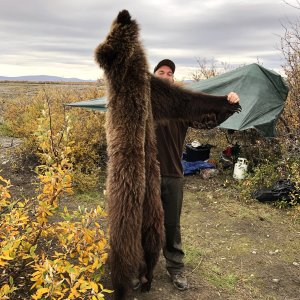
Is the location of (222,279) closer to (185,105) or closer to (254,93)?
(185,105)

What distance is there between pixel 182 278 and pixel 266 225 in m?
2.15

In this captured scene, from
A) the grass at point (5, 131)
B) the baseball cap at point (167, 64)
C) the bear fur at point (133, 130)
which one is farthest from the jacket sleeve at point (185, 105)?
the grass at point (5, 131)

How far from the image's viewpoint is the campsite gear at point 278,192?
5809 millimetres

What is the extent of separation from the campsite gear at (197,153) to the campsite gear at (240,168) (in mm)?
864

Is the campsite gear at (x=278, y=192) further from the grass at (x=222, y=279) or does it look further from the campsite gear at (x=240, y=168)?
the grass at (x=222, y=279)

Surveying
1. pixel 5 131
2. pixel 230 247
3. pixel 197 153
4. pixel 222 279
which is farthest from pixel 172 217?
pixel 5 131

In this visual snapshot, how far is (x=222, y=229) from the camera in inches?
197

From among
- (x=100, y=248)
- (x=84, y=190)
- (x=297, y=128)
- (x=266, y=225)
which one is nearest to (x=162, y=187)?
(x=100, y=248)

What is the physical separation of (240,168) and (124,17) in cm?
522

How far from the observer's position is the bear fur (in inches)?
88.5

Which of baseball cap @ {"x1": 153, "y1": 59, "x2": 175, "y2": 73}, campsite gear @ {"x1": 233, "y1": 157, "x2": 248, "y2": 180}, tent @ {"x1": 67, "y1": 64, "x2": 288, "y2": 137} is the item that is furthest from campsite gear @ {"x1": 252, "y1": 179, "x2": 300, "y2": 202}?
baseball cap @ {"x1": 153, "y1": 59, "x2": 175, "y2": 73}

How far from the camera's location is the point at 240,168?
271 inches

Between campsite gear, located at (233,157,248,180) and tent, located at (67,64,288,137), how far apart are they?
0.67 meters

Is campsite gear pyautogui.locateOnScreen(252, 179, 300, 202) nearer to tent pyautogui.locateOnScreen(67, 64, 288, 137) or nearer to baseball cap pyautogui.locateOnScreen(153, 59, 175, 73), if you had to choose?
tent pyautogui.locateOnScreen(67, 64, 288, 137)
